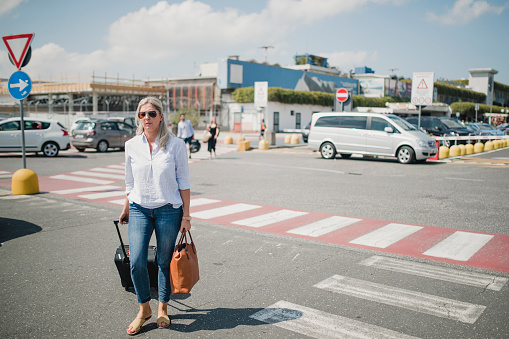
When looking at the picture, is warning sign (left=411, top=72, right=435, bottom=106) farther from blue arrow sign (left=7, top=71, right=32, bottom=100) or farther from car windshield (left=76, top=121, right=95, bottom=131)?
blue arrow sign (left=7, top=71, right=32, bottom=100)

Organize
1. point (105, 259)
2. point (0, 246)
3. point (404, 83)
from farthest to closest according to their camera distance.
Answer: point (404, 83), point (0, 246), point (105, 259)

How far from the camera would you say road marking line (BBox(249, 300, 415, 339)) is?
3.61 meters

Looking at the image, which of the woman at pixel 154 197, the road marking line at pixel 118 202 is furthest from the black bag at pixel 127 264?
the road marking line at pixel 118 202

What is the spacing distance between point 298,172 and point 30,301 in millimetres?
11413

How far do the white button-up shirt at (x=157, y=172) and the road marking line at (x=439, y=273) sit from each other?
9.55ft

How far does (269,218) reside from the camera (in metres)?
8.03

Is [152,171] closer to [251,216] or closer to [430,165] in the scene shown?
[251,216]

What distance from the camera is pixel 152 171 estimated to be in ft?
11.9

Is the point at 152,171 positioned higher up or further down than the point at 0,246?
higher up

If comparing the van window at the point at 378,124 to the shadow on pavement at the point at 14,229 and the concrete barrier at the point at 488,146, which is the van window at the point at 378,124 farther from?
the shadow on pavement at the point at 14,229

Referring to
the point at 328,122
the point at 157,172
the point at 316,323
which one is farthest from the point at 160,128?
the point at 328,122

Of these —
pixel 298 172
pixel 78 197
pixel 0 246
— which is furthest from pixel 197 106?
pixel 0 246

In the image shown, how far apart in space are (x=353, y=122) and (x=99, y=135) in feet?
41.5

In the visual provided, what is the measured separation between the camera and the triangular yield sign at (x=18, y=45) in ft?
31.3
